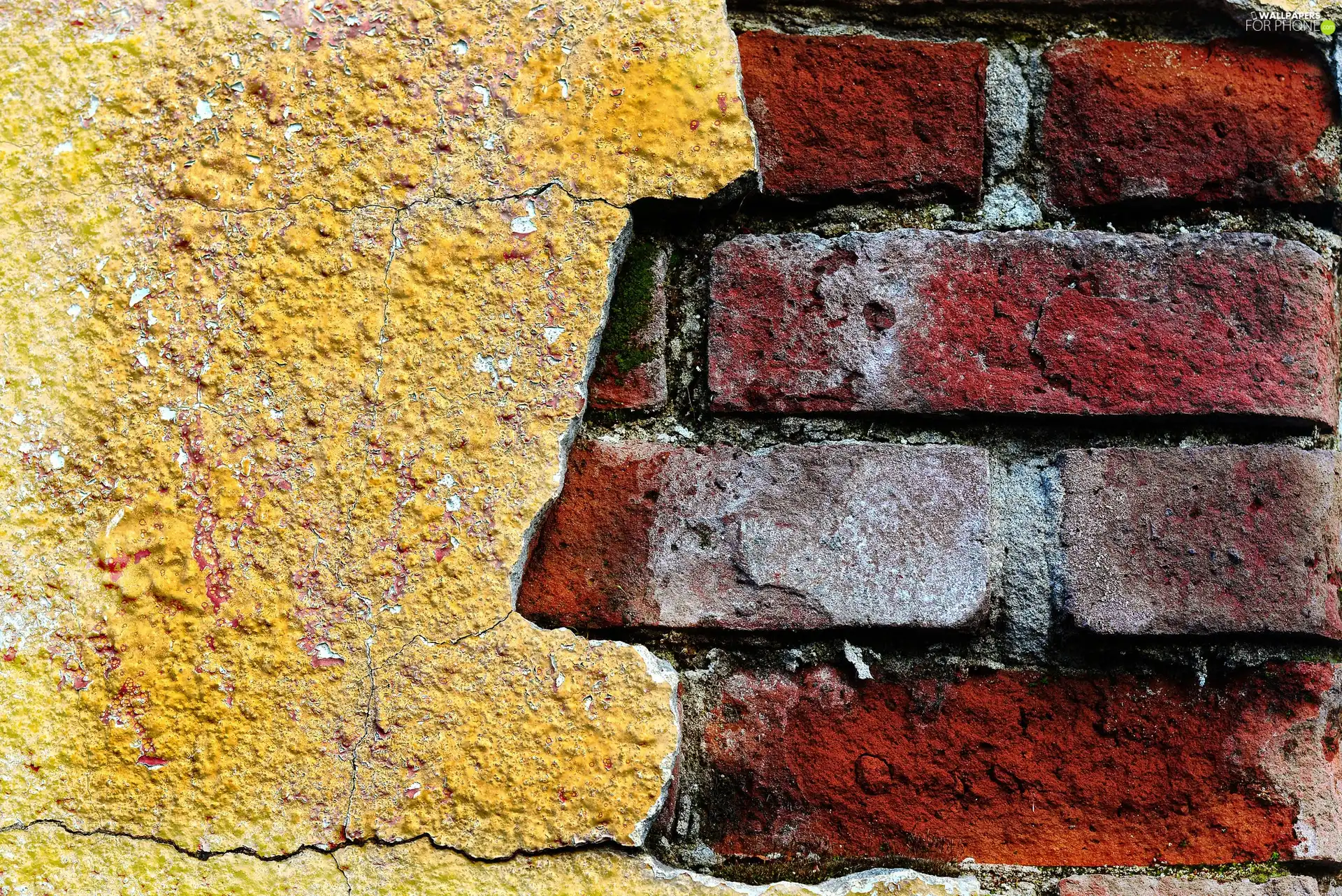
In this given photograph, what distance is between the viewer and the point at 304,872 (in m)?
0.51

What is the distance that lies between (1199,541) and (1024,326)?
152mm

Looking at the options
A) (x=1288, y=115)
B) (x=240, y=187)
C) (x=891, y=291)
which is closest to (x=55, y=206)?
(x=240, y=187)

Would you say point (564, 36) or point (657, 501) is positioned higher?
point (564, 36)

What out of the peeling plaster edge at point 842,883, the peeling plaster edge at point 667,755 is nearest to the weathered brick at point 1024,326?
the peeling plaster edge at point 667,755

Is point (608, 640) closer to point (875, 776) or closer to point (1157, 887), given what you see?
point (875, 776)

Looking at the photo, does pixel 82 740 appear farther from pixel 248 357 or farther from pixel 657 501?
pixel 657 501

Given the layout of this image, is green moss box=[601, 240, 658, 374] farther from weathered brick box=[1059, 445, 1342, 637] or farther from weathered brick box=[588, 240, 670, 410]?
weathered brick box=[1059, 445, 1342, 637]

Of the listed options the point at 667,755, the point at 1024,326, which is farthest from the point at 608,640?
the point at 1024,326

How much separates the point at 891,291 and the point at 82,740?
1.64 feet

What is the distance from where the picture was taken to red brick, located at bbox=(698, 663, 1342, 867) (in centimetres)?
55

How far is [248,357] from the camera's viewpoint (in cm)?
52

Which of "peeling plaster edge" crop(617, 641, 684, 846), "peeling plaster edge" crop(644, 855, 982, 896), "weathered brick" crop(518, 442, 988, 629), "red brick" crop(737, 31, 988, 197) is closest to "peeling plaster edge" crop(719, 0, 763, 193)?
"red brick" crop(737, 31, 988, 197)

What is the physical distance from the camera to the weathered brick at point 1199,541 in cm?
54

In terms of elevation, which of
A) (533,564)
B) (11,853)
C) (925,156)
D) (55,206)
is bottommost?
(11,853)
